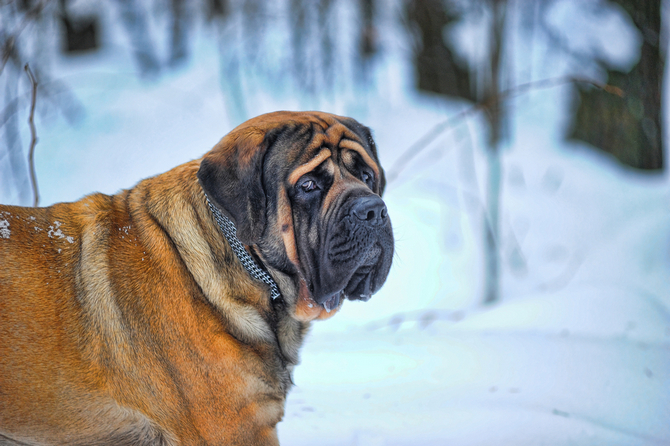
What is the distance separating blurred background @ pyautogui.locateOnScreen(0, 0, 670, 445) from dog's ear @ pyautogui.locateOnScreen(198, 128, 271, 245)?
3.18ft

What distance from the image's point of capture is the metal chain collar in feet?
7.78

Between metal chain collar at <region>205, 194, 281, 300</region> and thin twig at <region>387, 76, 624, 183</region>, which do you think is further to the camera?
thin twig at <region>387, 76, 624, 183</region>

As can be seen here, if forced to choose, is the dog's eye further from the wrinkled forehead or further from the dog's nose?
the dog's nose

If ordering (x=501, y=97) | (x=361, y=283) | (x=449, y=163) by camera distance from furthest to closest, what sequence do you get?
(x=449, y=163)
(x=501, y=97)
(x=361, y=283)

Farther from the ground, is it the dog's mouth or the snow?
the snow

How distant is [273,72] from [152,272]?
23.2ft

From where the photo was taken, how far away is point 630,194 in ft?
22.7

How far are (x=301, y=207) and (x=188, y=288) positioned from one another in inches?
25.5

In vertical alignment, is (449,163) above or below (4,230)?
below

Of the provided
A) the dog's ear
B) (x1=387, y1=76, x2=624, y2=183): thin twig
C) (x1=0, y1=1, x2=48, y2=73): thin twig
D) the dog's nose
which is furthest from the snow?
(x1=387, y1=76, x2=624, y2=183): thin twig

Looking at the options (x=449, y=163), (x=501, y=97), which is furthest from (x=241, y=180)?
(x=449, y=163)

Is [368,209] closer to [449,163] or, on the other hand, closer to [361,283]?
[361,283]

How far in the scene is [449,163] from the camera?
8516mm

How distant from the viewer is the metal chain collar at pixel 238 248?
93.4 inches
